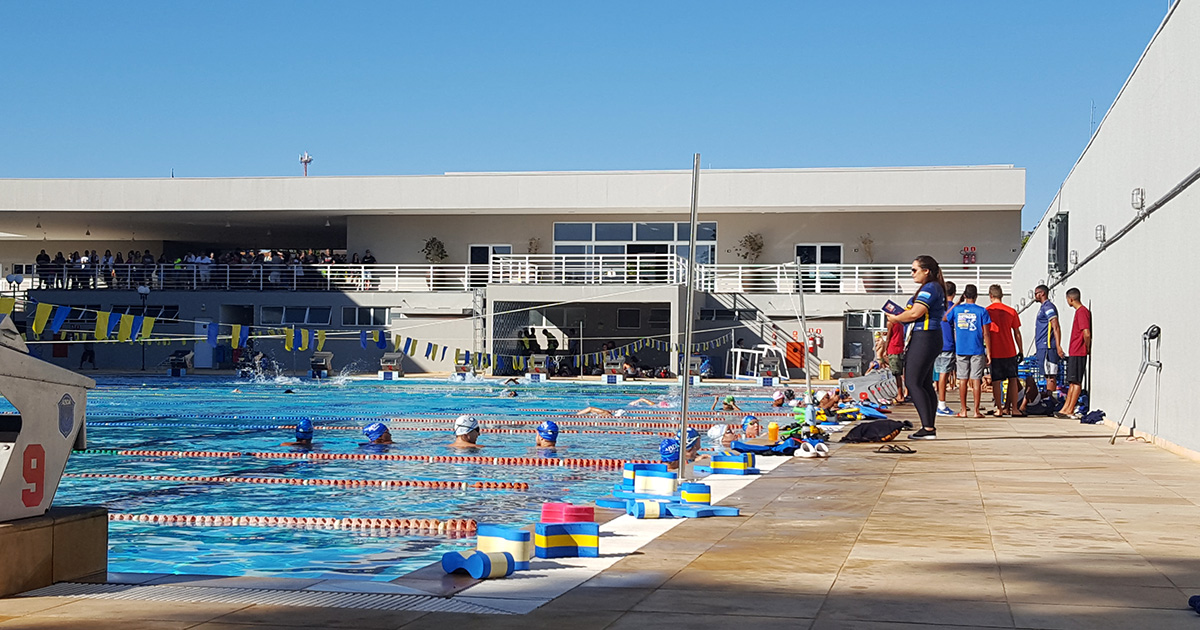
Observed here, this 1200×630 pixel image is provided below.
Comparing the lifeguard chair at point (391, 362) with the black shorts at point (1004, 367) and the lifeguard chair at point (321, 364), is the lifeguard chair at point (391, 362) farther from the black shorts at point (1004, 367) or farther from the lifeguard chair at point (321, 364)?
the black shorts at point (1004, 367)

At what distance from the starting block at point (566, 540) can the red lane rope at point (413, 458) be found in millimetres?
5415

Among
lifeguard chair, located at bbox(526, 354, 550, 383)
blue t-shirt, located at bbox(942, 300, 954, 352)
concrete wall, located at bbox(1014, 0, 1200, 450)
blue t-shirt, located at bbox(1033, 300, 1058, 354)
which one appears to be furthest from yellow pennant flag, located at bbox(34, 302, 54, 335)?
concrete wall, located at bbox(1014, 0, 1200, 450)

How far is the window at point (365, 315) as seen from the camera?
32.6 meters

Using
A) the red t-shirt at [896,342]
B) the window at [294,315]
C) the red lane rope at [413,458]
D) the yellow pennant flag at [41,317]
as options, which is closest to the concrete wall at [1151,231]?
the red t-shirt at [896,342]

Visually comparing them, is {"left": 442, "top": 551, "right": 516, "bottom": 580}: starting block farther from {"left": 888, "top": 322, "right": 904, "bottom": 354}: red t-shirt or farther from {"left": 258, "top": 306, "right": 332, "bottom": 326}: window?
{"left": 258, "top": 306, "right": 332, "bottom": 326}: window

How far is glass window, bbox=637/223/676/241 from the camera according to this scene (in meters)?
35.0

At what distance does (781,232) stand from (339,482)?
26.4m

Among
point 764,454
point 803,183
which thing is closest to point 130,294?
point 803,183

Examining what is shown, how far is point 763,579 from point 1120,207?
31.1 ft

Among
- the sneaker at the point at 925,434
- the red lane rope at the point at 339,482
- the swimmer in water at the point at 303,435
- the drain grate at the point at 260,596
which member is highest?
the sneaker at the point at 925,434

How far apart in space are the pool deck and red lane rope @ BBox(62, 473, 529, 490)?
2.48 meters

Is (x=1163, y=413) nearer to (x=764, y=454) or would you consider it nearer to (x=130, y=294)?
(x=764, y=454)

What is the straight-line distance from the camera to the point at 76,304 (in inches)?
1304

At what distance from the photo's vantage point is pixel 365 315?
3272 centimetres
